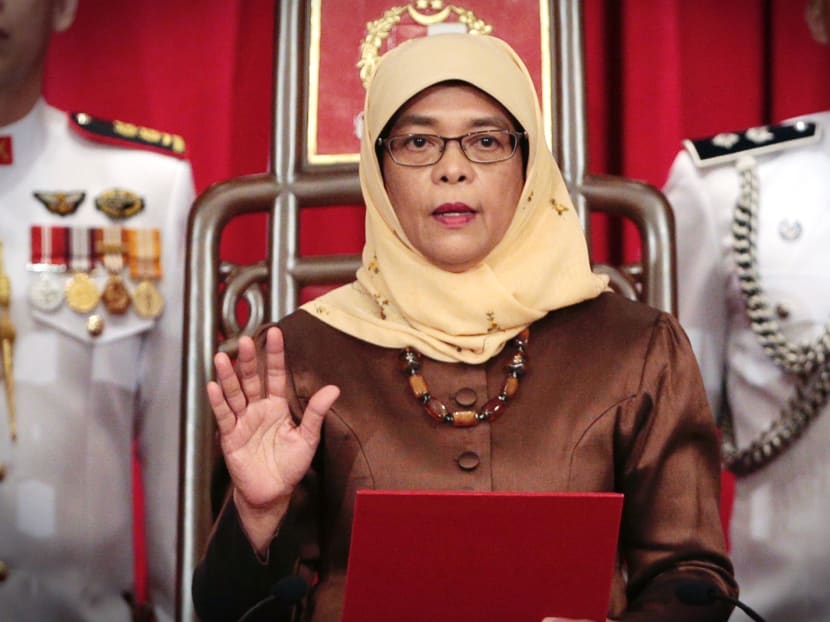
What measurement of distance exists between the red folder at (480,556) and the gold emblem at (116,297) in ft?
2.73

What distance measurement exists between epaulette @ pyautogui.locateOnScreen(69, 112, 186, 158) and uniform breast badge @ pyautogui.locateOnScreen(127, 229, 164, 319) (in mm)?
134

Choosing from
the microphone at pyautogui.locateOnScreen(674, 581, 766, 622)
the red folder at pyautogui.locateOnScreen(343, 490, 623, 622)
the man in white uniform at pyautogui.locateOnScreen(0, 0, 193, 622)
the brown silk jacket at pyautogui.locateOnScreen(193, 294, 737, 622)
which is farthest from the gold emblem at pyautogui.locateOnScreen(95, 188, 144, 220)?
the microphone at pyautogui.locateOnScreen(674, 581, 766, 622)

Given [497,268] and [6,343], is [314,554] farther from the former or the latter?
[6,343]

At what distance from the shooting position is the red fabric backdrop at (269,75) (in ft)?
6.70

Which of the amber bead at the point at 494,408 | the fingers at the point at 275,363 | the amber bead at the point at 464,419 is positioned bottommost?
the amber bead at the point at 464,419

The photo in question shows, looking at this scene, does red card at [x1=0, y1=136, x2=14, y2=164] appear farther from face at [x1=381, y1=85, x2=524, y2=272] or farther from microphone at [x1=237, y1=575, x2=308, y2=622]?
microphone at [x1=237, y1=575, x2=308, y2=622]

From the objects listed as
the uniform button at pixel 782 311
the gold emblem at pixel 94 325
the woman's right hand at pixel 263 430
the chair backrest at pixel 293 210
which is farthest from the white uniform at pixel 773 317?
the gold emblem at pixel 94 325

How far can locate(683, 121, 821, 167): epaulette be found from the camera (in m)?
1.74

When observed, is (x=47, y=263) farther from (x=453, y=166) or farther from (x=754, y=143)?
(x=754, y=143)

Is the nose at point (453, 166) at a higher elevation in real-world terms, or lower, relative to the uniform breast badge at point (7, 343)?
higher

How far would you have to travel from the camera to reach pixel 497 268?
1384mm

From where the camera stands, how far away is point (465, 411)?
1314 millimetres

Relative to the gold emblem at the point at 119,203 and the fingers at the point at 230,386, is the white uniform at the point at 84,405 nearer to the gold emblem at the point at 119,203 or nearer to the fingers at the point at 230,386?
the gold emblem at the point at 119,203

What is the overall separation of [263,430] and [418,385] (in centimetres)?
19
